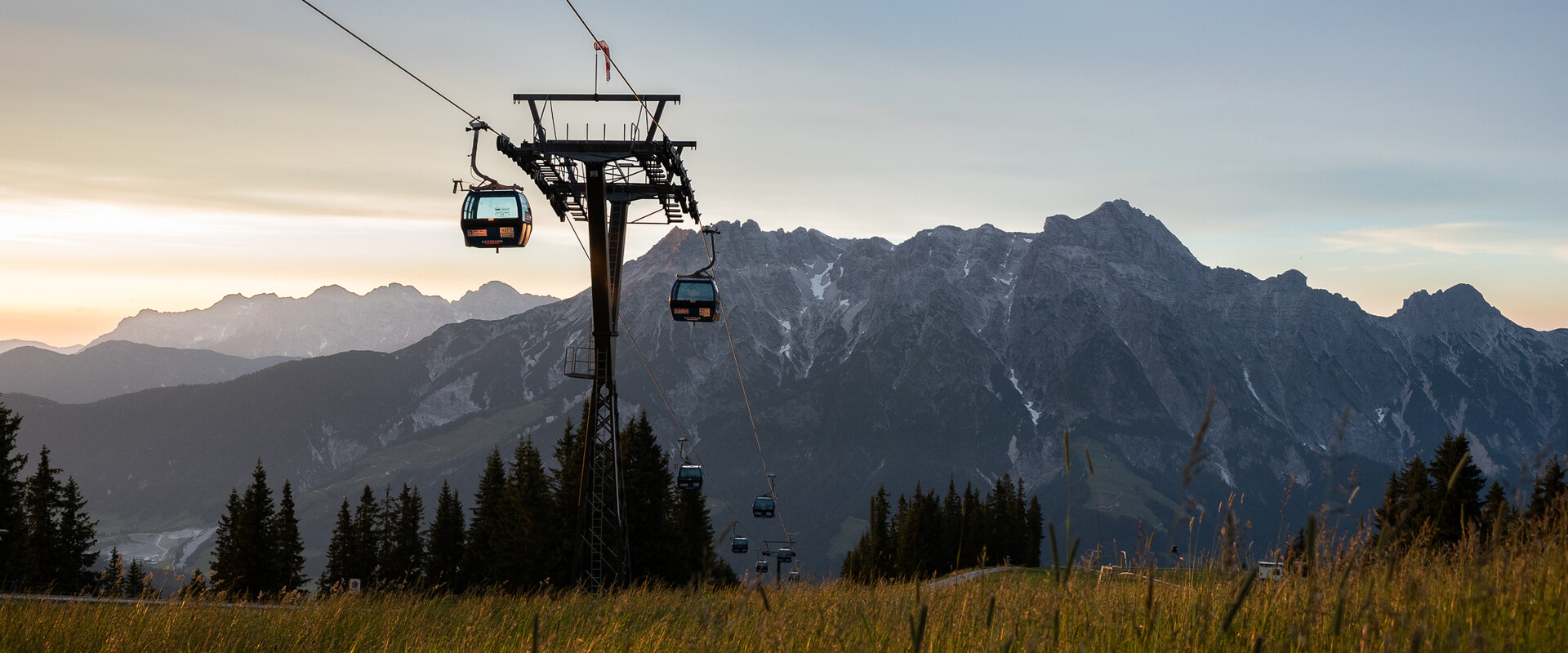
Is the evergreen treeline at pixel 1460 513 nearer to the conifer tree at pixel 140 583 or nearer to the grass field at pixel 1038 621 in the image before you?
the grass field at pixel 1038 621

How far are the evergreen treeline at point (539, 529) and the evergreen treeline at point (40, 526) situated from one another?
12315 mm

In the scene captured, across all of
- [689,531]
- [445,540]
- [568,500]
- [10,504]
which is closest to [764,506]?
[689,531]

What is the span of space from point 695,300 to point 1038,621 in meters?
26.6

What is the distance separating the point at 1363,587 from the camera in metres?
5.25

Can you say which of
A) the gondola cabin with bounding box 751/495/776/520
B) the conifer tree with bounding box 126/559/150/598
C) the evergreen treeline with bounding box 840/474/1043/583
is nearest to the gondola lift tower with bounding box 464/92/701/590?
the conifer tree with bounding box 126/559/150/598

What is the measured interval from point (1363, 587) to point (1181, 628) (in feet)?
4.99

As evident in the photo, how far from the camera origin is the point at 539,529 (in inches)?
2067

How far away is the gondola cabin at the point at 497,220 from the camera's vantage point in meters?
21.1

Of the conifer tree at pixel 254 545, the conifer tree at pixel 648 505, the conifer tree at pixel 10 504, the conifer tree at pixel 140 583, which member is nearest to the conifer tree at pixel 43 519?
the conifer tree at pixel 140 583

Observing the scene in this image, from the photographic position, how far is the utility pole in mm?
27375

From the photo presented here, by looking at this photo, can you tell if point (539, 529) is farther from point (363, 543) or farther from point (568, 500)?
point (363, 543)

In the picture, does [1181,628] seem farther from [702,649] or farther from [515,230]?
[515,230]

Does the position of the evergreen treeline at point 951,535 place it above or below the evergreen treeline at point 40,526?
below

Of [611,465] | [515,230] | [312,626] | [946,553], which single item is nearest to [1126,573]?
[312,626]
